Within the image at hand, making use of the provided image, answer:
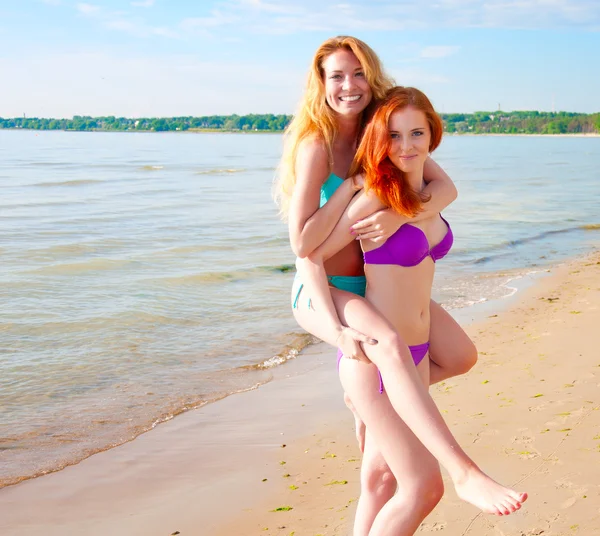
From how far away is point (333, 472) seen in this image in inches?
213

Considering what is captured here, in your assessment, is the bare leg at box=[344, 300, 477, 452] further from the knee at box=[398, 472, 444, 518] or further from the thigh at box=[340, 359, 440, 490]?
the knee at box=[398, 472, 444, 518]

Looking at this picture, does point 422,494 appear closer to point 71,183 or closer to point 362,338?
point 362,338

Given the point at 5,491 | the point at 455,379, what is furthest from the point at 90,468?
the point at 455,379

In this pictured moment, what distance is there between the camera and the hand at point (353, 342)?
2.94 m

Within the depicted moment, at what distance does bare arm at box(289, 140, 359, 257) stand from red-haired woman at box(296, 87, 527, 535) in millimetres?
41

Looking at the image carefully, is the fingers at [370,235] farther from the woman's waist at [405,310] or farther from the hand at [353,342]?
the hand at [353,342]

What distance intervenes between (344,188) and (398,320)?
596 mm

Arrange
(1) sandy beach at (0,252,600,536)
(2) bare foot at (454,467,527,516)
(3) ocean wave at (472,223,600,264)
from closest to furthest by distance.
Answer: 1. (2) bare foot at (454,467,527,516)
2. (1) sandy beach at (0,252,600,536)
3. (3) ocean wave at (472,223,600,264)

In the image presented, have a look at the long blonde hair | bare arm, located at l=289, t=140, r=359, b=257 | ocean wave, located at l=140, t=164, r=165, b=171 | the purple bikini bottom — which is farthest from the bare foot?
ocean wave, located at l=140, t=164, r=165, b=171

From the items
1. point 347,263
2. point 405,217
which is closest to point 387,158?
point 405,217

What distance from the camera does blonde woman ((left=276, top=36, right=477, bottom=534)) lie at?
310cm

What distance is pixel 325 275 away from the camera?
3.12 meters

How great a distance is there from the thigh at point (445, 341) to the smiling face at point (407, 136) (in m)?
0.73

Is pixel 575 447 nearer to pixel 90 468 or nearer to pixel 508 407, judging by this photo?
pixel 508 407
